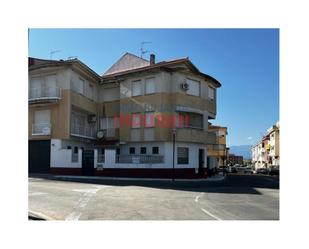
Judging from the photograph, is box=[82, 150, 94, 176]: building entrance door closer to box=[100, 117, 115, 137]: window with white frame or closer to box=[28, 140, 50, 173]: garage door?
box=[28, 140, 50, 173]: garage door

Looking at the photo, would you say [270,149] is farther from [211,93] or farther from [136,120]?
[136,120]

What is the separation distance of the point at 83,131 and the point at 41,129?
3.33 m

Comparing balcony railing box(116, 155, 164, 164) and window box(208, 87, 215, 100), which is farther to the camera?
window box(208, 87, 215, 100)

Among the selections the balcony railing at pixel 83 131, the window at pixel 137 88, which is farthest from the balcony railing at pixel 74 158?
the window at pixel 137 88

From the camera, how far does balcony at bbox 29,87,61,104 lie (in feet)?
70.7

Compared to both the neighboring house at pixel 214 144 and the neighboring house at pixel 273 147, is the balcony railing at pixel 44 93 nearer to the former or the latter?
the neighboring house at pixel 214 144

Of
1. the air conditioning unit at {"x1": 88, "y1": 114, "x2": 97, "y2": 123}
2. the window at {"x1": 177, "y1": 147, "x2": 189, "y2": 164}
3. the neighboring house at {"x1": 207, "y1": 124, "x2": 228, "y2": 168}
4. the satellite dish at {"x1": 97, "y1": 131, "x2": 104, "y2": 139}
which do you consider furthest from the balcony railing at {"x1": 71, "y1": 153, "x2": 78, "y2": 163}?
the neighboring house at {"x1": 207, "y1": 124, "x2": 228, "y2": 168}

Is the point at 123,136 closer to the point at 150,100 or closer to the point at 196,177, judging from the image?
the point at 150,100

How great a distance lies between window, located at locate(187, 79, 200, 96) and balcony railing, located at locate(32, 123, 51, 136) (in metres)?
10.5

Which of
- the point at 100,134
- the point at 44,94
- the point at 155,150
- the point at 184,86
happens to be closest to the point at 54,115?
the point at 44,94

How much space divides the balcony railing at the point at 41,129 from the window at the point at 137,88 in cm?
666
